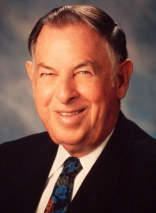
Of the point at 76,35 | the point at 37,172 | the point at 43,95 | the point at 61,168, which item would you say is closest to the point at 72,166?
the point at 61,168

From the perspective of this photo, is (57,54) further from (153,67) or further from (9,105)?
(9,105)

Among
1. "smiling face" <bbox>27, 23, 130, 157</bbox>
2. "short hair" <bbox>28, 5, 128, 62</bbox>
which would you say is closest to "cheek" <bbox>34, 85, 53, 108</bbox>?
"smiling face" <bbox>27, 23, 130, 157</bbox>

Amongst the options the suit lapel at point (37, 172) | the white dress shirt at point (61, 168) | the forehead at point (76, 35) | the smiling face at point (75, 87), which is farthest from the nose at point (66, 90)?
the suit lapel at point (37, 172)

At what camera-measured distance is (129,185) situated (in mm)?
1567

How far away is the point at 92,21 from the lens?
61.0 inches

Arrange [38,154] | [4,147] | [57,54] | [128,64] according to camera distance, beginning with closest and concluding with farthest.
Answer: [57,54], [128,64], [38,154], [4,147]

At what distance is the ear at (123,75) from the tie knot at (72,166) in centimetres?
35

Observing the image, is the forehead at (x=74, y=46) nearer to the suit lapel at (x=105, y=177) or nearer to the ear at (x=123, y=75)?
the ear at (x=123, y=75)

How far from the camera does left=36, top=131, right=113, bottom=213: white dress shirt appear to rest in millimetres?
1691

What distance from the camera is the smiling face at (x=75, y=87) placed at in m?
1.54

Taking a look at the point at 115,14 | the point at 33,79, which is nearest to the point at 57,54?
the point at 33,79

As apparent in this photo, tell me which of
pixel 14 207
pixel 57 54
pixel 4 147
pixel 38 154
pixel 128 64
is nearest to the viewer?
pixel 57 54

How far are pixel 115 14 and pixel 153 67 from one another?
32 centimetres

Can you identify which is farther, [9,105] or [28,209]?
[9,105]
